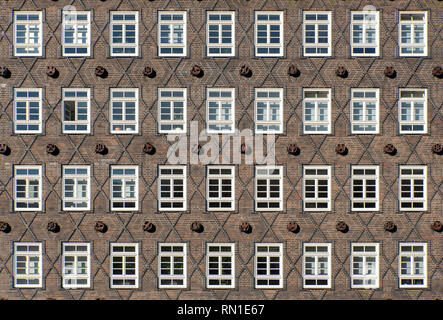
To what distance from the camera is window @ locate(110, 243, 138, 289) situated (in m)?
16.0

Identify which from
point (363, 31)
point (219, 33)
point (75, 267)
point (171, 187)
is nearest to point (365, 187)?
point (363, 31)

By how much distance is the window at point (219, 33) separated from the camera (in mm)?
16312

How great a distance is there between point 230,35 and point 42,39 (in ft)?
27.6

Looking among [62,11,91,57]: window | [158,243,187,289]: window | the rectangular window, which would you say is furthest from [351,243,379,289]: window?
[62,11,91,57]: window

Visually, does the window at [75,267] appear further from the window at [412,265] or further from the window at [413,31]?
the window at [413,31]

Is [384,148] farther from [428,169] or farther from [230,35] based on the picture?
[230,35]

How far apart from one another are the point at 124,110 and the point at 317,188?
922 centimetres

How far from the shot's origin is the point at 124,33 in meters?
16.3

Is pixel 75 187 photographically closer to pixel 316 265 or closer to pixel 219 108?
pixel 219 108

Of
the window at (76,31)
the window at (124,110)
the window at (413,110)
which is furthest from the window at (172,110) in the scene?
the window at (413,110)

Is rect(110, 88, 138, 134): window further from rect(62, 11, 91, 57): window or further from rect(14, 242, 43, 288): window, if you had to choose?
rect(14, 242, 43, 288): window

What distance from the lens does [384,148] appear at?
16047 mm

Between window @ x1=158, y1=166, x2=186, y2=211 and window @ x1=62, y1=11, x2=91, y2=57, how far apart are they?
6483 mm
